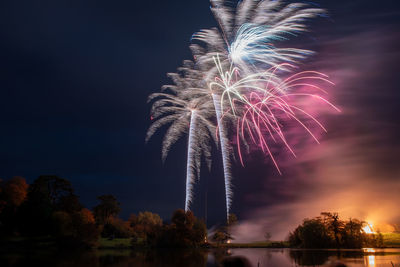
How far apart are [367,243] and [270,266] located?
192 feet

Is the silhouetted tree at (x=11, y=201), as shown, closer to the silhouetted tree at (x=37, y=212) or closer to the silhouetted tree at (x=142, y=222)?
the silhouetted tree at (x=37, y=212)

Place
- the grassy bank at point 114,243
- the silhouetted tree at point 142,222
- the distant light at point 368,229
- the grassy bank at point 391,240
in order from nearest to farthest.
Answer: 1. the grassy bank at point 114,243
2. the distant light at point 368,229
3. the grassy bank at point 391,240
4. the silhouetted tree at point 142,222

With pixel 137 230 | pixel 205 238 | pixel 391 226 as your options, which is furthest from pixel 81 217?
pixel 391 226

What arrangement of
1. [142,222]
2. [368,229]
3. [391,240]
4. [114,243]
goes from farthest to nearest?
1. [142,222]
2. [391,240]
3. [368,229]
4. [114,243]

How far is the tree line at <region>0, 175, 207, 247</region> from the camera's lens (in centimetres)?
6031

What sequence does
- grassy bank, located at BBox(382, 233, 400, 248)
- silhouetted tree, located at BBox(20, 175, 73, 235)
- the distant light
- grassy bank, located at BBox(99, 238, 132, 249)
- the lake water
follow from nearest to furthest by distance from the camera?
the lake water < silhouetted tree, located at BBox(20, 175, 73, 235) < grassy bank, located at BBox(99, 238, 132, 249) < the distant light < grassy bank, located at BBox(382, 233, 400, 248)

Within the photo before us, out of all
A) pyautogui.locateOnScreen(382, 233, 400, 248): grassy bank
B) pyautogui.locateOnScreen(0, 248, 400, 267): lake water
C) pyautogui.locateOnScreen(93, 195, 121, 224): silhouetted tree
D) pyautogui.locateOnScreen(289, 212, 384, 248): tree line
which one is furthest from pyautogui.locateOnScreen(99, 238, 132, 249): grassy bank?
pyautogui.locateOnScreen(382, 233, 400, 248): grassy bank

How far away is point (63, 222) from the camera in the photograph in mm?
61531

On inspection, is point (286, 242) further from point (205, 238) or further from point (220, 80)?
point (220, 80)

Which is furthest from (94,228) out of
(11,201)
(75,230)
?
(11,201)

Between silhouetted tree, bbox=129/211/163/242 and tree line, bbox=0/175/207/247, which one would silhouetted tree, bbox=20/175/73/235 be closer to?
tree line, bbox=0/175/207/247

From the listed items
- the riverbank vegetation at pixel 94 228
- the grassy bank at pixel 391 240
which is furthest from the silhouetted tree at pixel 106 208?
the grassy bank at pixel 391 240

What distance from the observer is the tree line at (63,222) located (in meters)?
60.3

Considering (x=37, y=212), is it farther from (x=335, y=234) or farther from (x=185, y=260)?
(x=335, y=234)
